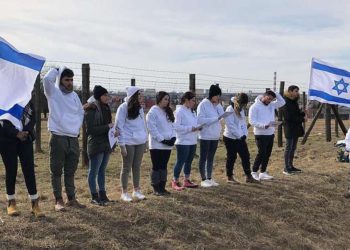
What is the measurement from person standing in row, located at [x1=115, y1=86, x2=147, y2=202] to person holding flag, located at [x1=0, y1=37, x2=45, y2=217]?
1.43 m

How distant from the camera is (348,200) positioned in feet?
29.5

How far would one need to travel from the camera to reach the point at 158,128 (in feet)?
24.9

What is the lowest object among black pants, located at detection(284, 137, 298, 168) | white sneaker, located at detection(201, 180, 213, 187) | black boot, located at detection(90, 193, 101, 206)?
white sneaker, located at detection(201, 180, 213, 187)

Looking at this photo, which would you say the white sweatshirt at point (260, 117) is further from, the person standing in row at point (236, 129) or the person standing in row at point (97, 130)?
the person standing in row at point (97, 130)

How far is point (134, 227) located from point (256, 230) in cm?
189

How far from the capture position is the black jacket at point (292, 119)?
10.2 metres

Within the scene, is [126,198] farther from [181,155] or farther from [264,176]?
[264,176]

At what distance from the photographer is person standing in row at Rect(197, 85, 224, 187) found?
27.7ft

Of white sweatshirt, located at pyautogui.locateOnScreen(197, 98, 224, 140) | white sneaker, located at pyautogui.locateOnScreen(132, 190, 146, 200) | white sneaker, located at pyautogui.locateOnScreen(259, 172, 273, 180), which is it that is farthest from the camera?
white sneaker, located at pyautogui.locateOnScreen(259, 172, 273, 180)

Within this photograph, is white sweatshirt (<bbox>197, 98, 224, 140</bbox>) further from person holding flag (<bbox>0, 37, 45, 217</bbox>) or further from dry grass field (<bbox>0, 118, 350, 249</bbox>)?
person holding flag (<bbox>0, 37, 45, 217</bbox>)

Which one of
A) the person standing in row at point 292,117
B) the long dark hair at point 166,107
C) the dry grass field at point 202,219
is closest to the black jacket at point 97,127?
the dry grass field at point 202,219

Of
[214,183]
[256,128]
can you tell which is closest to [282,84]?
[256,128]

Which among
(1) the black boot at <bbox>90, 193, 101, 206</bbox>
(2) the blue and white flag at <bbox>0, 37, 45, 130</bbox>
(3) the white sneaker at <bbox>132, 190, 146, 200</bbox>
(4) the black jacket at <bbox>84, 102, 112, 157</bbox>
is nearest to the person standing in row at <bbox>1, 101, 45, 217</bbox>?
(2) the blue and white flag at <bbox>0, 37, 45, 130</bbox>

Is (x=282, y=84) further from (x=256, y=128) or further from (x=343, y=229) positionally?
(x=343, y=229)
